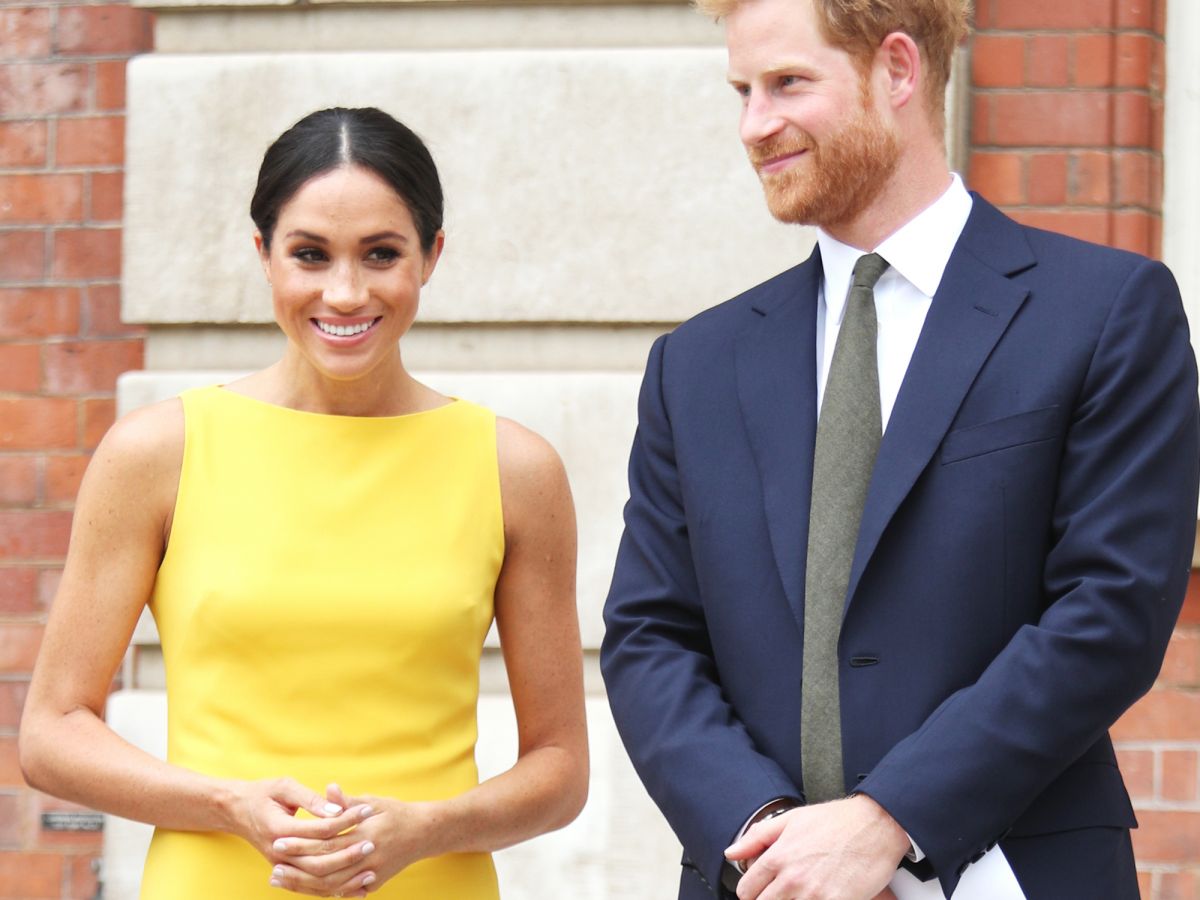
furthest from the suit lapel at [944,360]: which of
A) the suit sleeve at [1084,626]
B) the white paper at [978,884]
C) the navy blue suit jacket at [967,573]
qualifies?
the white paper at [978,884]

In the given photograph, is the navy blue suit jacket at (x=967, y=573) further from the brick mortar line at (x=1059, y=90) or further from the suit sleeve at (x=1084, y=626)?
the brick mortar line at (x=1059, y=90)

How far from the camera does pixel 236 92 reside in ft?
12.2

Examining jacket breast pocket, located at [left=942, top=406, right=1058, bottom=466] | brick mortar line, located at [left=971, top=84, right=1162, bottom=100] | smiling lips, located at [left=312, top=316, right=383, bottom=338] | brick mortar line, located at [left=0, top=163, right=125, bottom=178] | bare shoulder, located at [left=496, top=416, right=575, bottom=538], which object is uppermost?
brick mortar line, located at [left=971, top=84, right=1162, bottom=100]

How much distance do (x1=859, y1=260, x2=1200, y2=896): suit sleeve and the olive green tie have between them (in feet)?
0.35

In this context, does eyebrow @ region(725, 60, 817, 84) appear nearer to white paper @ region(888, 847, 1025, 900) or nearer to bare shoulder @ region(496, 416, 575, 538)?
bare shoulder @ region(496, 416, 575, 538)

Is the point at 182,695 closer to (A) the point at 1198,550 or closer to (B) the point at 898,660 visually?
(B) the point at 898,660

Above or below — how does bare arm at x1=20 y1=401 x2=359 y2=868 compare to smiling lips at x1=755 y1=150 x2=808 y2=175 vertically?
below

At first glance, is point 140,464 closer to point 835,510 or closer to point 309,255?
point 309,255

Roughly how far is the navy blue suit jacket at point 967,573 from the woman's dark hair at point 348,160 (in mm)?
583

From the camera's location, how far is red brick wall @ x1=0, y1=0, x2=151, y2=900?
3.85 m

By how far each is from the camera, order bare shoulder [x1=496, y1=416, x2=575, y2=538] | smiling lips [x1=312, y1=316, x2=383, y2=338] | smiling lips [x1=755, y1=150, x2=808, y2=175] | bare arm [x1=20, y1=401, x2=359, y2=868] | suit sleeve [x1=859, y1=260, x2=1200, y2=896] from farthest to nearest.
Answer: bare shoulder [x1=496, y1=416, x2=575, y2=538] → smiling lips [x1=312, y1=316, x2=383, y2=338] → bare arm [x1=20, y1=401, x2=359, y2=868] → smiling lips [x1=755, y1=150, x2=808, y2=175] → suit sleeve [x1=859, y1=260, x2=1200, y2=896]

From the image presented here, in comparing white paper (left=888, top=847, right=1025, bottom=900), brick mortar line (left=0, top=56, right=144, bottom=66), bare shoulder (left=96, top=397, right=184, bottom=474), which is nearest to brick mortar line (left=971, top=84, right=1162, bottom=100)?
brick mortar line (left=0, top=56, right=144, bottom=66)

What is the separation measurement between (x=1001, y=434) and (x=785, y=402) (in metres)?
0.30

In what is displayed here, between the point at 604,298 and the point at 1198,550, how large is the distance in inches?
51.2
